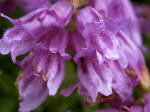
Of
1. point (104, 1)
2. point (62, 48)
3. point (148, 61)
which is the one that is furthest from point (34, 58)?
point (148, 61)

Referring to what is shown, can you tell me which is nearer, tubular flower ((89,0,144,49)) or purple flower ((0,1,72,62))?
purple flower ((0,1,72,62))

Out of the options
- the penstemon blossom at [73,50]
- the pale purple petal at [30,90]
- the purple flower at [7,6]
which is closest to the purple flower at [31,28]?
the penstemon blossom at [73,50]

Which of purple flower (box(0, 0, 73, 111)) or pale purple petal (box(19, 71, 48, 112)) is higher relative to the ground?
purple flower (box(0, 0, 73, 111))

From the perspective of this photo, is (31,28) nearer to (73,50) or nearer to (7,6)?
(73,50)

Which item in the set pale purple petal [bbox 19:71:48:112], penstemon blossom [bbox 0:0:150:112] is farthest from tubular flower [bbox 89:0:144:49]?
pale purple petal [bbox 19:71:48:112]

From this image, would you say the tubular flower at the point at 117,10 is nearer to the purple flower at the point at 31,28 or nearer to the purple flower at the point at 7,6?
the purple flower at the point at 31,28

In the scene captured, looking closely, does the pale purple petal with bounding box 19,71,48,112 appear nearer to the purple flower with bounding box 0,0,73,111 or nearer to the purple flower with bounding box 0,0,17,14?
the purple flower with bounding box 0,0,73,111

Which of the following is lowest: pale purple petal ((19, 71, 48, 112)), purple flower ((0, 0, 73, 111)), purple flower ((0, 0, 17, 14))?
pale purple petal ((19, 71, 48, 112))

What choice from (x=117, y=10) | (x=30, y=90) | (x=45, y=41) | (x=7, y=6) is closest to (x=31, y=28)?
(x=45, y=41)
